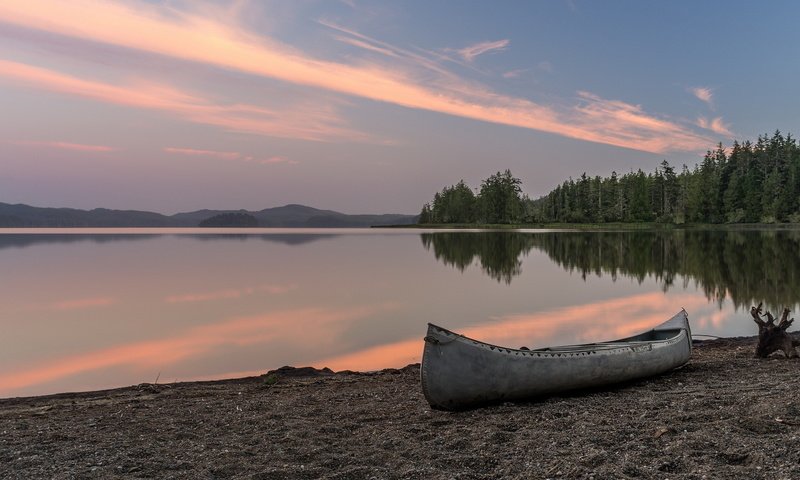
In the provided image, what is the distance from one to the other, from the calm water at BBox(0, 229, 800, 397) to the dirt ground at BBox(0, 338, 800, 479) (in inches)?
178

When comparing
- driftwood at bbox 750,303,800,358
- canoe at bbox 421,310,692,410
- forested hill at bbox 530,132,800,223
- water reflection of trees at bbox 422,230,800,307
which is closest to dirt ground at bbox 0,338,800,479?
canoe at bbox 421,310,692,410

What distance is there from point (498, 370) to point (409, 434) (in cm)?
207

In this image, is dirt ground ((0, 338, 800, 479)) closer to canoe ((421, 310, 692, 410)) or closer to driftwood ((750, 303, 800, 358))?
canoe ((421, 310, 692, 410))

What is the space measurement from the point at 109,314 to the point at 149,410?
55.3 ft

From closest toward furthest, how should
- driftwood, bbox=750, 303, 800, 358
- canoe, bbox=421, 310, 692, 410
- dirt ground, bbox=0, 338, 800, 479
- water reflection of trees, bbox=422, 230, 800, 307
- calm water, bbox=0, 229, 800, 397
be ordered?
dirt ground, bbox=0, 338, 800, 479, canoe, bbox=421, 310, 692, 410, driftwood, bbox=750, 303, 800, 358, calm water, bbox=0, 229, 800, 397, water reflection of trees, bbox=422, 230, 800, 307

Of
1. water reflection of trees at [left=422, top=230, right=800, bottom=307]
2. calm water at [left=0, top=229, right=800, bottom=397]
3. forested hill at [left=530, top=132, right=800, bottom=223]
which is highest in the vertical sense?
forested hill at [left=530, top=132, right=800, bottom=223]

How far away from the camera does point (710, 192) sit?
131000 mm

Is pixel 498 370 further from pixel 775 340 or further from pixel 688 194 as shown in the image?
pixel 688 194

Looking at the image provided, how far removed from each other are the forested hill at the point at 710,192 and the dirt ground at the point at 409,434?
135m

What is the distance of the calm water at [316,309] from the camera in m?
16.2

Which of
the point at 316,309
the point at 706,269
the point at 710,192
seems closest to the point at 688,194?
the point at 710,192

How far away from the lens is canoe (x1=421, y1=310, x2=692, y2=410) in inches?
351

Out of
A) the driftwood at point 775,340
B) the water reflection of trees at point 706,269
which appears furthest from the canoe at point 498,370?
the water reflection of trees at point 706,269

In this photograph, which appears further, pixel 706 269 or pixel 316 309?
pixel 706 269
